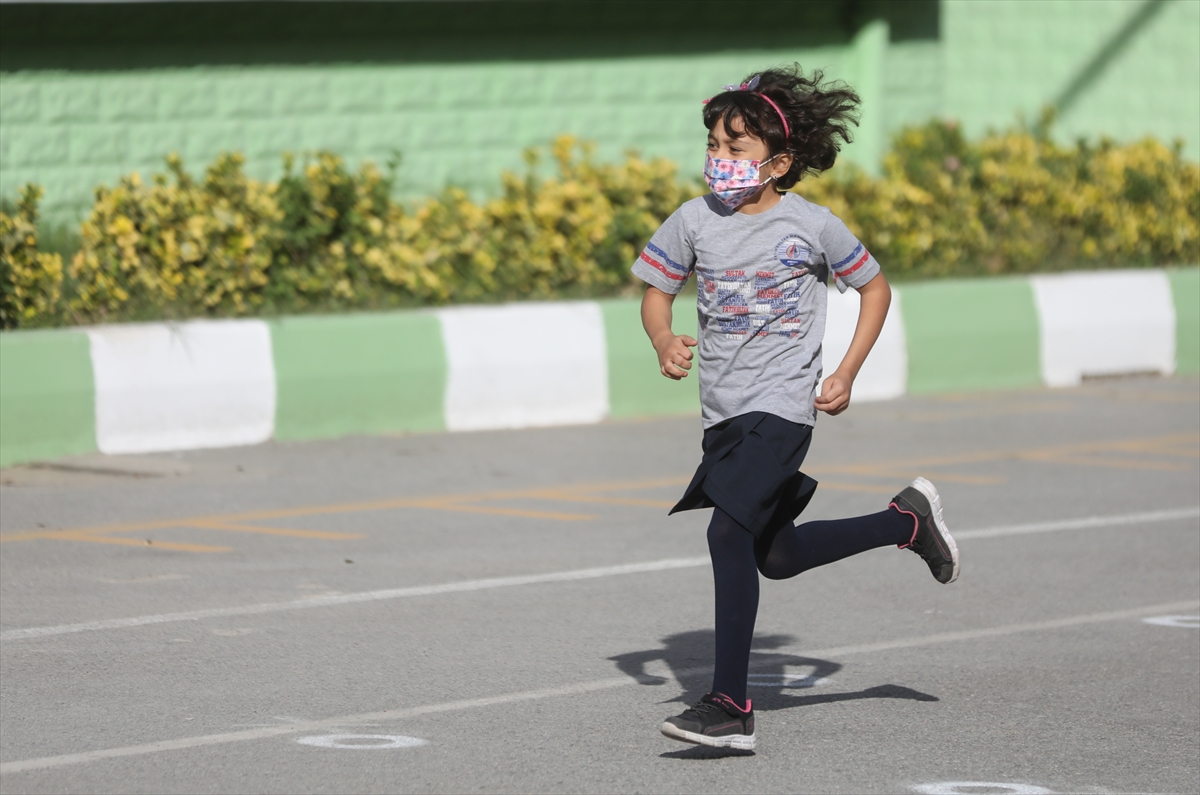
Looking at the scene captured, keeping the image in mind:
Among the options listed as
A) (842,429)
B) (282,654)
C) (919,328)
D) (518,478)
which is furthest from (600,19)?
(282,654)

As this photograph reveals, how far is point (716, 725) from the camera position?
17.2 ft

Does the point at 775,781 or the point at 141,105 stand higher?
the point at 141,105

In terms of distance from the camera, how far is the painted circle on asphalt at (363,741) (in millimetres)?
5297

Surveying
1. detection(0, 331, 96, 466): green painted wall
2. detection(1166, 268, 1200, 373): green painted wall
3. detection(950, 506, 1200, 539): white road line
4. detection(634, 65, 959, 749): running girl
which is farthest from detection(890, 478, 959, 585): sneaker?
detection(1166, 268, 1200, 373): green painted wall

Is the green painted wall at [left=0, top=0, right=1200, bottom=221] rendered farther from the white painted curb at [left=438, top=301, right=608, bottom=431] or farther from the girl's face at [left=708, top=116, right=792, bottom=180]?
the girl's face at [left=708, top=116, right=792, bottom=180]

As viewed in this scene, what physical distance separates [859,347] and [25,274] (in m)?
6.75

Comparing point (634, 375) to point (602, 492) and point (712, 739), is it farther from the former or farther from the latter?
point (712, 739)

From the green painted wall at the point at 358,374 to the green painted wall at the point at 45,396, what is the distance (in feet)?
3.69

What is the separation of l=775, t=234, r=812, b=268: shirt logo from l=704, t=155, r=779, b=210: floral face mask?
0.16 metres

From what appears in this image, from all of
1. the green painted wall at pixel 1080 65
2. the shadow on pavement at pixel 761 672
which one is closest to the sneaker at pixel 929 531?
the shadow on pavement at pixel 761 672

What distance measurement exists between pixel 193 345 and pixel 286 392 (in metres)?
0.58

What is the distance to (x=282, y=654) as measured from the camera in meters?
6.41

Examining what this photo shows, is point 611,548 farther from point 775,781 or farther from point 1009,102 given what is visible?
point 1009,102

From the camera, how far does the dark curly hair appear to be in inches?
217
